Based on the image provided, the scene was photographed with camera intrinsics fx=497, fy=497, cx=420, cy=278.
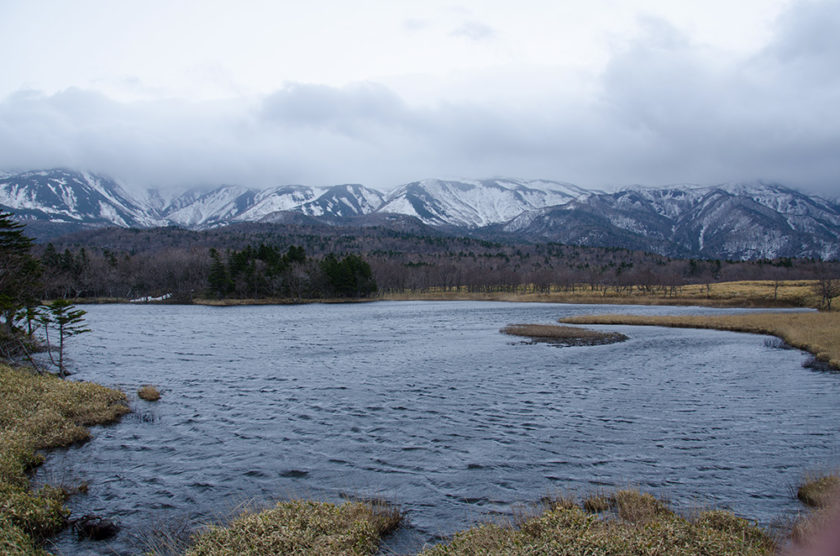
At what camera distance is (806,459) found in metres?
22.8

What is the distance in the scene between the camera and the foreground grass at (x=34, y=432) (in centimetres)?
1622

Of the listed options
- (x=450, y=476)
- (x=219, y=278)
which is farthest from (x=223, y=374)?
(x=219, y=278)

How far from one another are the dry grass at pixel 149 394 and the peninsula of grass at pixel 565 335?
46.2 m

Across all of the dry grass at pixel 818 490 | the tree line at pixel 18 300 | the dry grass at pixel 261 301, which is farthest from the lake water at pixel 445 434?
the dry grass at pixel 261 301

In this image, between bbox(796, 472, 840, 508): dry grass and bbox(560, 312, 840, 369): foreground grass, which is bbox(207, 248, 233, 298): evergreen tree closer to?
bbox(560, 312, 840, 369): foreground grass

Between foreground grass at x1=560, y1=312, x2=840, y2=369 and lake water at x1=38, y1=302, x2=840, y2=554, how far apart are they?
4496 mm

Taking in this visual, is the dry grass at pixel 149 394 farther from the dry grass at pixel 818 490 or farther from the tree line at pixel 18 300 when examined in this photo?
the dry grass at pixel 818 490

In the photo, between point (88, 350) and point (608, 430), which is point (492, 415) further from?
point (88, 350)

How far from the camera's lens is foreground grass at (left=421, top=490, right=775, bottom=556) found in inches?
512

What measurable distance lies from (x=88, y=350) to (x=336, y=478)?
173ft

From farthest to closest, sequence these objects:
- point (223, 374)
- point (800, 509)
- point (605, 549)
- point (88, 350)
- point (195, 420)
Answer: point (88, 350)
point (223, 374)
point (195, 420)
point (800, 509)
point (605, 549)

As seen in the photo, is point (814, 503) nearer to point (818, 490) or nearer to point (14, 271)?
point (818, 490)

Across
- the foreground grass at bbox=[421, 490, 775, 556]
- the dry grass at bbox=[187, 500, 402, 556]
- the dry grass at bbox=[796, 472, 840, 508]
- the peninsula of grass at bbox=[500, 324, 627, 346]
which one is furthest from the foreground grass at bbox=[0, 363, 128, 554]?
the peninsula of grass at bbox=[500, 324, 627, 346]

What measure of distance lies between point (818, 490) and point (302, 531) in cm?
1858
